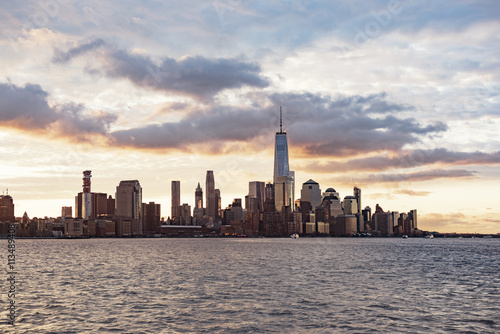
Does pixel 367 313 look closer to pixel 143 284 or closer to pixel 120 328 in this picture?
pixel 120 328

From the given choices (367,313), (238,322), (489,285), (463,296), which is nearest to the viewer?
(238,322)

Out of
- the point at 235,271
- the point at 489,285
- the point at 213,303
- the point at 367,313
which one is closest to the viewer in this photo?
the point at 367,313

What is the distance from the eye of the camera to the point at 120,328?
49688 mm

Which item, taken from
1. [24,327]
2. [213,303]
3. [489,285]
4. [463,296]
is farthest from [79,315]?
[489,285]

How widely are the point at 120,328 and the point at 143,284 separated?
37.1 m

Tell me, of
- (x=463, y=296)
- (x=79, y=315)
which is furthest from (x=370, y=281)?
(x=79, y=315)

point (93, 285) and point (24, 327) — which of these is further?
point (93, 285)

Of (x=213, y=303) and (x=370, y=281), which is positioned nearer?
(x=213, y=303)

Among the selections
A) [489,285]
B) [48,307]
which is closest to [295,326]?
[48,307]

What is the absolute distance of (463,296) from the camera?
74312 millimetres

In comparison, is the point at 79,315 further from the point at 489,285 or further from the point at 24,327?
the point at 489,285

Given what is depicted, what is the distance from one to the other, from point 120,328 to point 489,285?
68849 millimetres

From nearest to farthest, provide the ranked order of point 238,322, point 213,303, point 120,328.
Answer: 1. point 120,328
2. point 238,322
3. point 213,303

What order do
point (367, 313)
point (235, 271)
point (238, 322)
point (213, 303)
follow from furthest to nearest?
point (235, 271) < point (213, 303) < point (367, 313) < point (238, 322)
